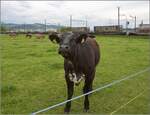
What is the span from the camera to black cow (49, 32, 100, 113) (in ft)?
16.2

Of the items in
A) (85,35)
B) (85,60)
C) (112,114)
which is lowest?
(112,114)

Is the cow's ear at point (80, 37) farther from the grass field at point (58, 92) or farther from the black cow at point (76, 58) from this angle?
the grass field at point (58, 92)

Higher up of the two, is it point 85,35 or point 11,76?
point 85,35

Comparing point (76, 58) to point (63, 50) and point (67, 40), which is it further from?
point (63, 50)

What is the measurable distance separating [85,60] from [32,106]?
59.4 inches

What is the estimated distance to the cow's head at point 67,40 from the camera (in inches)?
188

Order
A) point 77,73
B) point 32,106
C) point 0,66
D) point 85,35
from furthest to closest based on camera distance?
point 0,66 < point 32,106 < point 77,73 < point 85,35

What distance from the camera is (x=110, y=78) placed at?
30.6 ft

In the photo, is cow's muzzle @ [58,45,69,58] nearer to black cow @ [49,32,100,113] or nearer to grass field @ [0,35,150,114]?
black cow @ [49,32,100,113]

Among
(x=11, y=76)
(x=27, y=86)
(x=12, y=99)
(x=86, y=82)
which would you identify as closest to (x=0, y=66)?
(x=11, y=76)

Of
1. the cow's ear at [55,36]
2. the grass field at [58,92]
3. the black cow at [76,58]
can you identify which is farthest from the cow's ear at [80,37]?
the grass field at [58,92]

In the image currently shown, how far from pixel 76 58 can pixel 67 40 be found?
67cm

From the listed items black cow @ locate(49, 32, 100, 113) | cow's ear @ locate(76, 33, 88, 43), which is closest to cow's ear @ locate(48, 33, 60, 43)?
black cow @ locate(49, 32, 100, 113)

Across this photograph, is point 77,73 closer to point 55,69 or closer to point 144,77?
point 144,77
